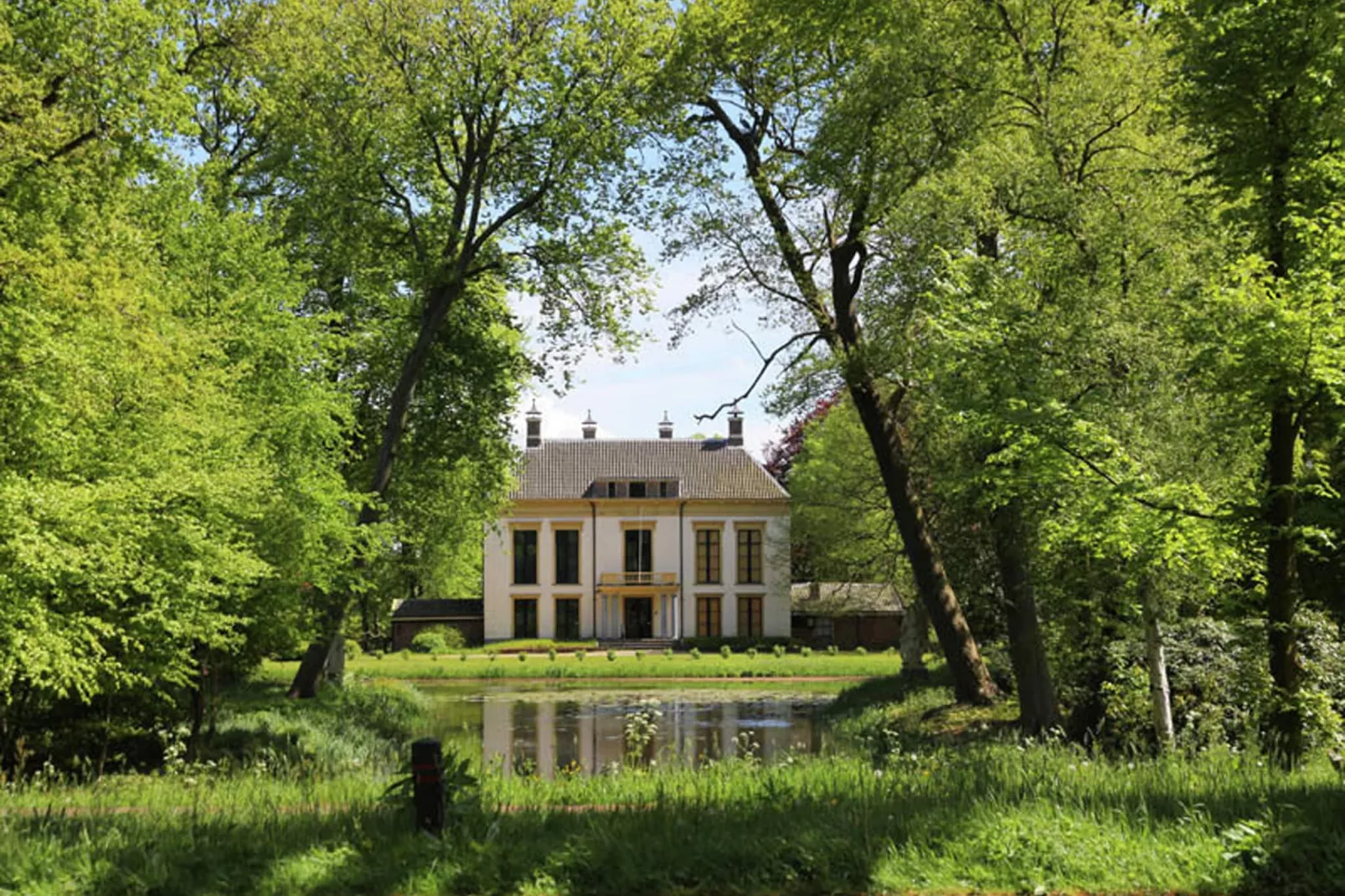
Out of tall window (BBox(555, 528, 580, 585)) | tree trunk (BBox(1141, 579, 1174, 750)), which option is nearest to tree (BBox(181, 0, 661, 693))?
tree trunk (BBox(1141, 579, 1174, 750))

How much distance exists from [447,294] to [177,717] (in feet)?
33.2

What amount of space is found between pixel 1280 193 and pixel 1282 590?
322cm

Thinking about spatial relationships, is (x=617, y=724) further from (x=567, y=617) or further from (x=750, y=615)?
(x=567, y=617)

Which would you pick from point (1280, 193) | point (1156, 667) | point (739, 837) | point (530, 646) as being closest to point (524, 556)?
point (530, 646)

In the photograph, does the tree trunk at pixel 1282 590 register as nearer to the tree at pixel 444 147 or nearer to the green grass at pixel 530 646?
the tree at pixel 444 147

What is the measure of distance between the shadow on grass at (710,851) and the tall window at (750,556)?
44.7 m

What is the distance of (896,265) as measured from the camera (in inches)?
633

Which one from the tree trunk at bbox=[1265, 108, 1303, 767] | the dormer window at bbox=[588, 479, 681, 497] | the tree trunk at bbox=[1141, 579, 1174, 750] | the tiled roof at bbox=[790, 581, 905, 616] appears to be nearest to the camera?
the tree trunk at bbox=[1265, 108, 1303, 767]

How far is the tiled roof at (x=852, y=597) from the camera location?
42000mm

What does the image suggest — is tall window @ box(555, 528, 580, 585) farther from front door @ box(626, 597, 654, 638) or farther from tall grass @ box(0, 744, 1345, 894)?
tall grass @ box(0, 744, 1345, 894)

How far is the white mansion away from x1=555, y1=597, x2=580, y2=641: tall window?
0.15ft

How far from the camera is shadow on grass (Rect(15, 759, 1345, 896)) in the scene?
648 centimetres

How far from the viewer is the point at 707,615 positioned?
52469 mm

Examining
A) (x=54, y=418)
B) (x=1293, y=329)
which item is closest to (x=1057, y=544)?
(x=1293, y=329)
